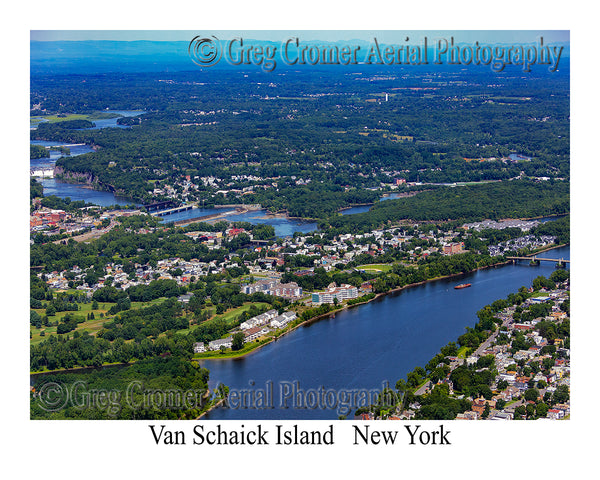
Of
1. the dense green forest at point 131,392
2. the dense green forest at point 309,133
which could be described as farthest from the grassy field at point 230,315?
the dense green forest at point 309,133

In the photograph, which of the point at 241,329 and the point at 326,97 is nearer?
the point at 241,329

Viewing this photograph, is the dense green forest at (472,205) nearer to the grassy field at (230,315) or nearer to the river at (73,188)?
the grassy field at (230,315)

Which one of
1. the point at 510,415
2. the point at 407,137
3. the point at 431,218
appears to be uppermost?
the point at 407,137

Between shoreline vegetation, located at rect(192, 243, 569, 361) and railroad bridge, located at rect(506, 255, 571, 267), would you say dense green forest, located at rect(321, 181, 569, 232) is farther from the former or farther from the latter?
railroad bridge, located at rect(506, 255, 571, 267)

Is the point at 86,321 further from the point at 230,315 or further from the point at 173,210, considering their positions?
the point at 173,210

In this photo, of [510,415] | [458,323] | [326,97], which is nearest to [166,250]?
[458,323]

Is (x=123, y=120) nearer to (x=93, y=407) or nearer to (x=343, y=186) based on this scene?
(x=343, y=186)
